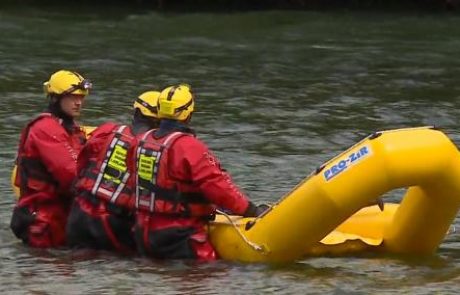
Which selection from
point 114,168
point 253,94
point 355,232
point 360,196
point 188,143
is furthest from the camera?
point 253,94

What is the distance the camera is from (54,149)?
9.19 m

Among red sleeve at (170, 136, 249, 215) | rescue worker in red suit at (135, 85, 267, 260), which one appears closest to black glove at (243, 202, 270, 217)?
rescue worker in red suit at (135, 85, 267, 260)

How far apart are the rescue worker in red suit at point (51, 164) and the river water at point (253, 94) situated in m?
0.20

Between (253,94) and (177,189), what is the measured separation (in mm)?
8842

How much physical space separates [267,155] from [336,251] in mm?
4366

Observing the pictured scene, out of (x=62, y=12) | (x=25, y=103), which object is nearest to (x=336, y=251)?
(x=25, y=103)

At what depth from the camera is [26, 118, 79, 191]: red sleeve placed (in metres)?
9.18

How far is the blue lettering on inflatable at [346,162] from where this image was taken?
8469 millimetres

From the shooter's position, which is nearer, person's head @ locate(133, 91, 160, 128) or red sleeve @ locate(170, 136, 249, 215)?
red sleeve @ locate(170, 136, 249, 215)

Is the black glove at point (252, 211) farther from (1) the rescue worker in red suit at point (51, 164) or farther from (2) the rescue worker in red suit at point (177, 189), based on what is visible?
(1) the rescue worker in red suit at point (51, 164)

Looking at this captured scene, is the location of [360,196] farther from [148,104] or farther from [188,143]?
[148,104]

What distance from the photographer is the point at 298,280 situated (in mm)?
8672

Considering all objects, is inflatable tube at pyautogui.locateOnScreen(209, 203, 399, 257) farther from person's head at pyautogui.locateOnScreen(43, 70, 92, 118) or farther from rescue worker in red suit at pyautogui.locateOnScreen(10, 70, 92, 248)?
person's head at pyautogui.locateOnScreen(43, 70, 92, 118)

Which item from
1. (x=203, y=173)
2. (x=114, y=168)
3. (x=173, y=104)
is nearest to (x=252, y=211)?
(x=203, y=173)
